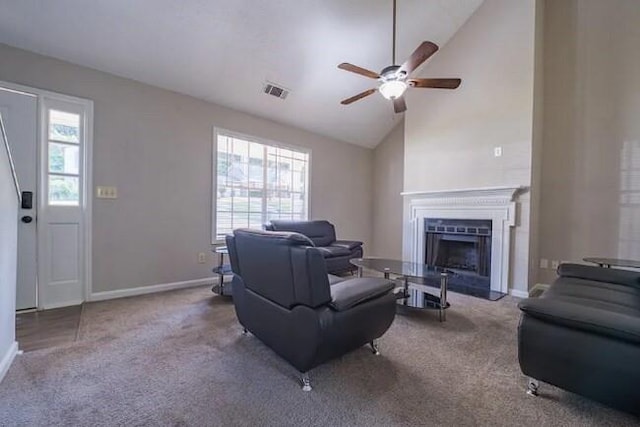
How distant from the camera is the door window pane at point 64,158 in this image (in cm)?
306

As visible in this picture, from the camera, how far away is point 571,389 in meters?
1.50

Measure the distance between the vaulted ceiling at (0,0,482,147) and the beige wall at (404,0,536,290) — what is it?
12.5 inches

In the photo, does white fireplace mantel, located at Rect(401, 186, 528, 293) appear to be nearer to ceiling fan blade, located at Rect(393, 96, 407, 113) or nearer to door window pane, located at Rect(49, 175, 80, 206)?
ceiling fan blade, located at Rect(393, 96, 407, 113)

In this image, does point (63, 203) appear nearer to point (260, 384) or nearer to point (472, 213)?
point (260, 384)

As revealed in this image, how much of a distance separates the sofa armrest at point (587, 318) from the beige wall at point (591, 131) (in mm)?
2913

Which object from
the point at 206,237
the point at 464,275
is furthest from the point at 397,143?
the point at 206,237

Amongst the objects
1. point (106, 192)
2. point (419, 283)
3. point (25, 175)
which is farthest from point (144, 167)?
point (419, 283)

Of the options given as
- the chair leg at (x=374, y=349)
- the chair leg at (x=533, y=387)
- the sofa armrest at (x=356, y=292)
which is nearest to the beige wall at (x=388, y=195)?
the chair leg at (x=374, y=349)

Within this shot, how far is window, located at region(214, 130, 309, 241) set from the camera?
4.36m

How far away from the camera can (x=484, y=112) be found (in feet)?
13.3

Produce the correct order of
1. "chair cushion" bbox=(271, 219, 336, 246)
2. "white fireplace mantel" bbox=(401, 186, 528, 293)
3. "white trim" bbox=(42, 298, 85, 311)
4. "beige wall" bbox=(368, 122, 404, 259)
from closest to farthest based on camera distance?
"white trim" bbox=(42, 298, 85, 311) < "white fireplace mantel" bbox=(401, 186, 528, 293) < "chair cushion" bbox=(271, 219, 336, 246) < "beige wall" bbox=(368, 122, 404, 259)

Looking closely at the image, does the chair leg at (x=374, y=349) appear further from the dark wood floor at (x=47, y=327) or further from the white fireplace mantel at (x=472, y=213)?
the white fireplace mantel at (x=472, y=213)

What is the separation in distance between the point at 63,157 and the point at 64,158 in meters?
0.01

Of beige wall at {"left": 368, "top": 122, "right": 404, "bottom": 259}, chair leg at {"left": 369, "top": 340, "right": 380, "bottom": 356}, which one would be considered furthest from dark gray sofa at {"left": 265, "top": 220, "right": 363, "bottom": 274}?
chair leg at {"left": 369, "top": 340, "right": 380, "bottom": 356}
